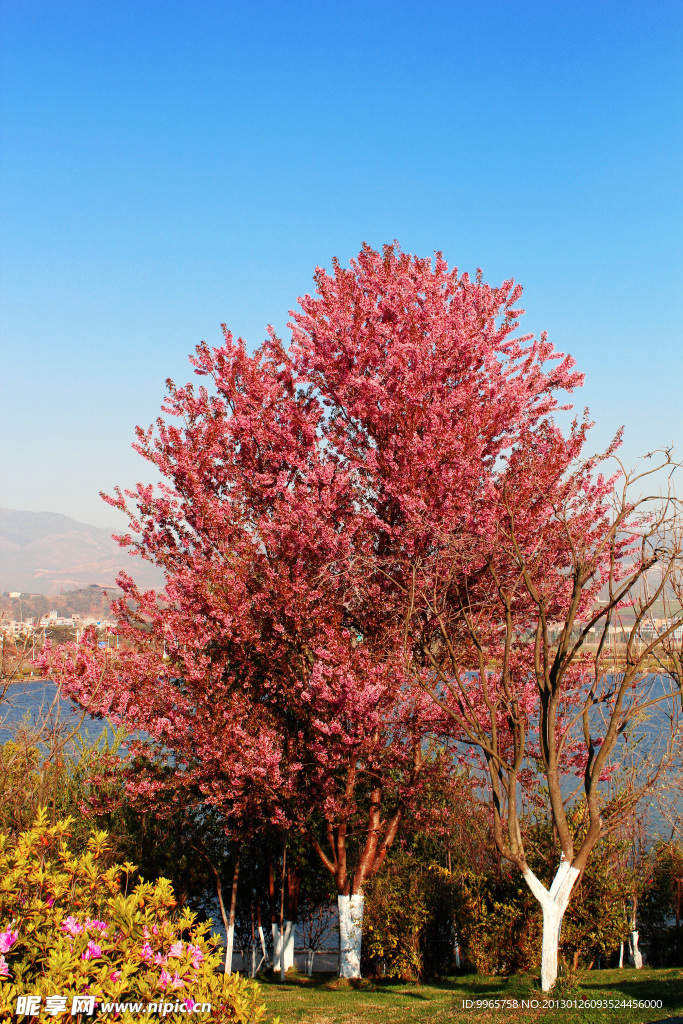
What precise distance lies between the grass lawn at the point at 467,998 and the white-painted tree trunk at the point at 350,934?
194 mm

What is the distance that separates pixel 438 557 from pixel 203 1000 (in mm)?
6734

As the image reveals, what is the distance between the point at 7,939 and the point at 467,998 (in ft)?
17.9

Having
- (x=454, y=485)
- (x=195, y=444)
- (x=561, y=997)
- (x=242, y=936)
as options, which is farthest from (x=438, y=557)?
(x=242, y=936)

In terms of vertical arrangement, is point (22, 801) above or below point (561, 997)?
above

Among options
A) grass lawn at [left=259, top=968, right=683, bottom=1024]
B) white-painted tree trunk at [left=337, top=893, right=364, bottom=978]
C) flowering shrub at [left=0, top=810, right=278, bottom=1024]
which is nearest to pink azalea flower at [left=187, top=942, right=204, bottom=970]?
flowering shrub at [left=0, top=810, right=278, bottom=1024]

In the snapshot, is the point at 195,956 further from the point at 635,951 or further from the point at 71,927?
the point at 635,951

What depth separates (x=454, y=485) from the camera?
955 centimetres

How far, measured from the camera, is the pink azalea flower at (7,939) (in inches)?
138

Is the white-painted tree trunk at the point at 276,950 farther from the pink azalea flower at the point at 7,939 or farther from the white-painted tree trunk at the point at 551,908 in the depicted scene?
the pink azalea flower at the point at 7,939

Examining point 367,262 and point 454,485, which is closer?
point 454,485

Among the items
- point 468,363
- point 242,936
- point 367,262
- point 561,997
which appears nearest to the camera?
point 561,997

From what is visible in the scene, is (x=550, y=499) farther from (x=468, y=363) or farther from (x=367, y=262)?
(x=367, y=262)

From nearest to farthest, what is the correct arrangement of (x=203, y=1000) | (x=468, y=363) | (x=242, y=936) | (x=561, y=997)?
(x=203, y=1000) → (x=561, y=997) → (x=468, y=363) → (x=242, y=936)

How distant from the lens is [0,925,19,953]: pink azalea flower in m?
3.51
